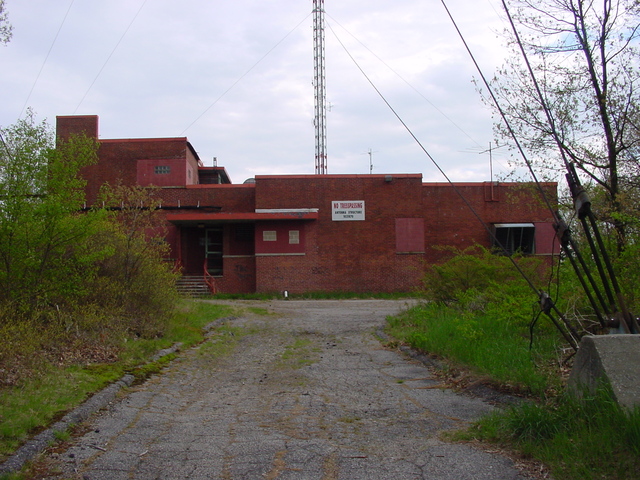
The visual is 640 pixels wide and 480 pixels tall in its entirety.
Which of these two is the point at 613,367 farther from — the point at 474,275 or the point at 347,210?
the point at 347,210

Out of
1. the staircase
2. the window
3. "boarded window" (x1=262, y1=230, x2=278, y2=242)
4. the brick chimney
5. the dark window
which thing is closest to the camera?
the staircase

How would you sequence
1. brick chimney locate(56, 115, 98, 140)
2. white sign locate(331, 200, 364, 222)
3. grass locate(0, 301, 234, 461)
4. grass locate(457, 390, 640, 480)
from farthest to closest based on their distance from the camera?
brick chimney locate(56, 115, 98, 140) → white sign locate(331, 200, 364, 222) → grass locate(0, 301, 234, 461) → grass locate(457, 390, 640, 480)

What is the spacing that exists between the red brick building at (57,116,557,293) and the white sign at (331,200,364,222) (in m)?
0.06

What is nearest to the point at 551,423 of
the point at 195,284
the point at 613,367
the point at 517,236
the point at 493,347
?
the point at 613,367

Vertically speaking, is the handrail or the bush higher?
the bush

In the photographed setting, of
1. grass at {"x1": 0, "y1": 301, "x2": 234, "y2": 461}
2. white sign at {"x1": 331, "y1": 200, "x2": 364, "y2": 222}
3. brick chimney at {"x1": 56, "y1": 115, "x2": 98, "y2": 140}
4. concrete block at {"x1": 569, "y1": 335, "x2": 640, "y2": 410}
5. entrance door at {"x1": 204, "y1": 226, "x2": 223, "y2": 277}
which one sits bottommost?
grass at {"x1": 0, "y1": 301, "x2": 234, "y2": 461}

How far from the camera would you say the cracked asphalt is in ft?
14.9

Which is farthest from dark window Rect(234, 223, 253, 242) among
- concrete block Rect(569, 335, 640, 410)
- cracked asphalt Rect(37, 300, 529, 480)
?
concrete block Rect(569, 335, 640, 410)

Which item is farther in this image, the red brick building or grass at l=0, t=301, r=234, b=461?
the red brick building

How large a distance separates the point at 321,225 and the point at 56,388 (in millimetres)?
27273

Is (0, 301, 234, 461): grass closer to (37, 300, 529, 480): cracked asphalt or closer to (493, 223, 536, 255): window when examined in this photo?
(37, 300, 529, 480): cracked asphalt

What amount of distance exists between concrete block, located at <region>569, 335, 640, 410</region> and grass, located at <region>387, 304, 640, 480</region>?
0.12 m

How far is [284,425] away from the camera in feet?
19.3

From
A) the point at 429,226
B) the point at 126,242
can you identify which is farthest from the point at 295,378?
the point at 429,226
